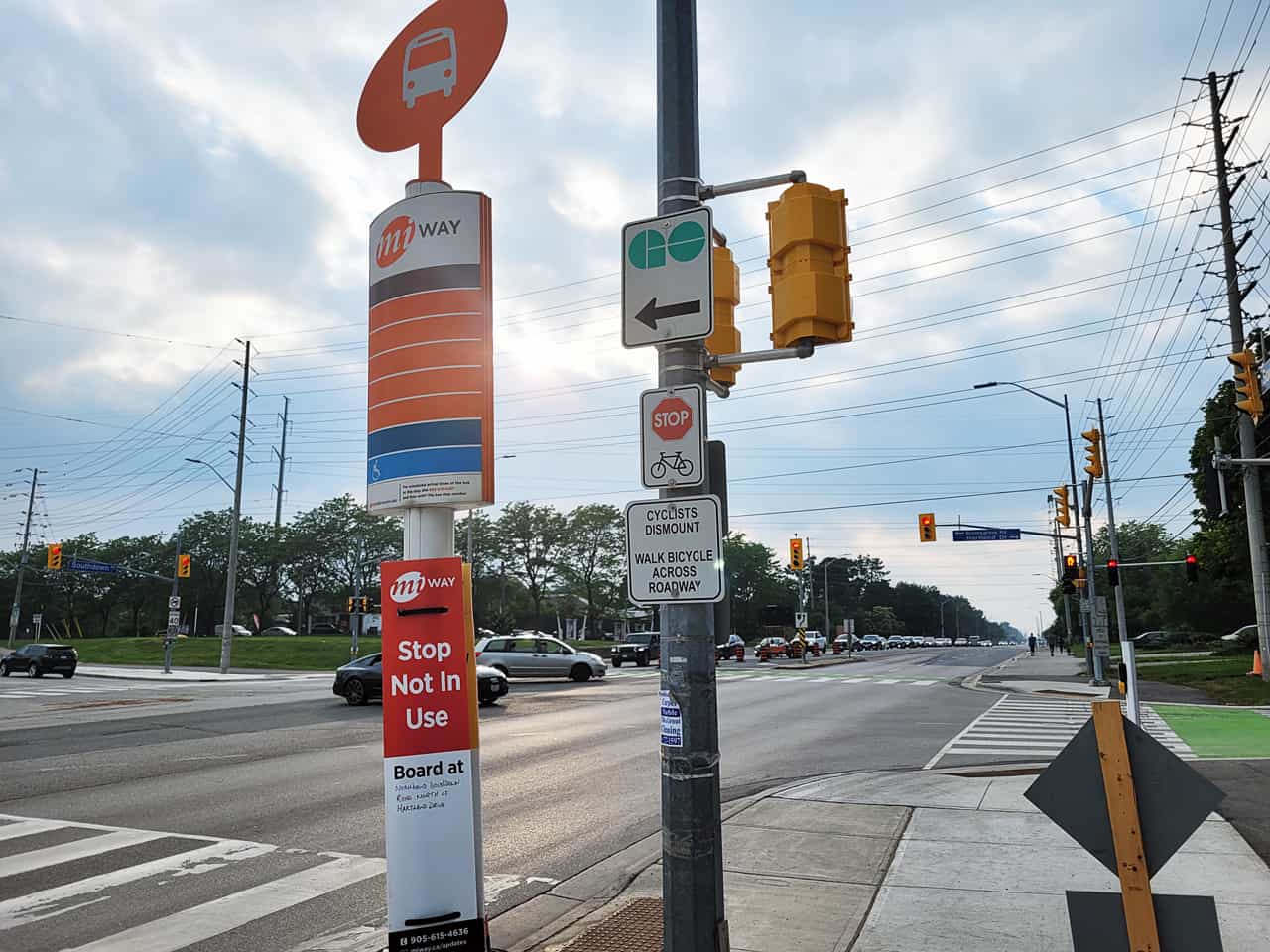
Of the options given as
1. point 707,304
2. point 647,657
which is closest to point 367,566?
point 647,657

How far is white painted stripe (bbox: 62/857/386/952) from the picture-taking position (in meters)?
5.87

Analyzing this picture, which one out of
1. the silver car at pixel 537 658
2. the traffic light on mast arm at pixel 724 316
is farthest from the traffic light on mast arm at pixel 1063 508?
the traffic light on mast arm at pixel 724 316

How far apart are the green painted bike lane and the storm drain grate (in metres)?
10.9

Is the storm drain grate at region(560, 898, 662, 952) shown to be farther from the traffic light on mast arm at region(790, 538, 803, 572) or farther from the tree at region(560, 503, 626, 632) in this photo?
the tree at region(560, 503, 626, 632)

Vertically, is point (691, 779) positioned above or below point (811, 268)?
below

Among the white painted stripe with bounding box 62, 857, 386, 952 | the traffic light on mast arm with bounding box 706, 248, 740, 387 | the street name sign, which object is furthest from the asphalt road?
the street name sign

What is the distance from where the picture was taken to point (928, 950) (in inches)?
215

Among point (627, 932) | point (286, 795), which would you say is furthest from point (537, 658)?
point (627, 932)

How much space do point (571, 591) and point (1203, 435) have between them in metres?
55.6

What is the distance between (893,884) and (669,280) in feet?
15.4

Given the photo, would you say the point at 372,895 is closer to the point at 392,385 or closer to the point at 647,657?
the point at 392,385

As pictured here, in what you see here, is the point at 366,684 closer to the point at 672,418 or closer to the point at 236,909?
the point at 236,909

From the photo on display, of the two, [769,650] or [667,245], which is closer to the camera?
[667,245]

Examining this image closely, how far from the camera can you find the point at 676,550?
4547mm
